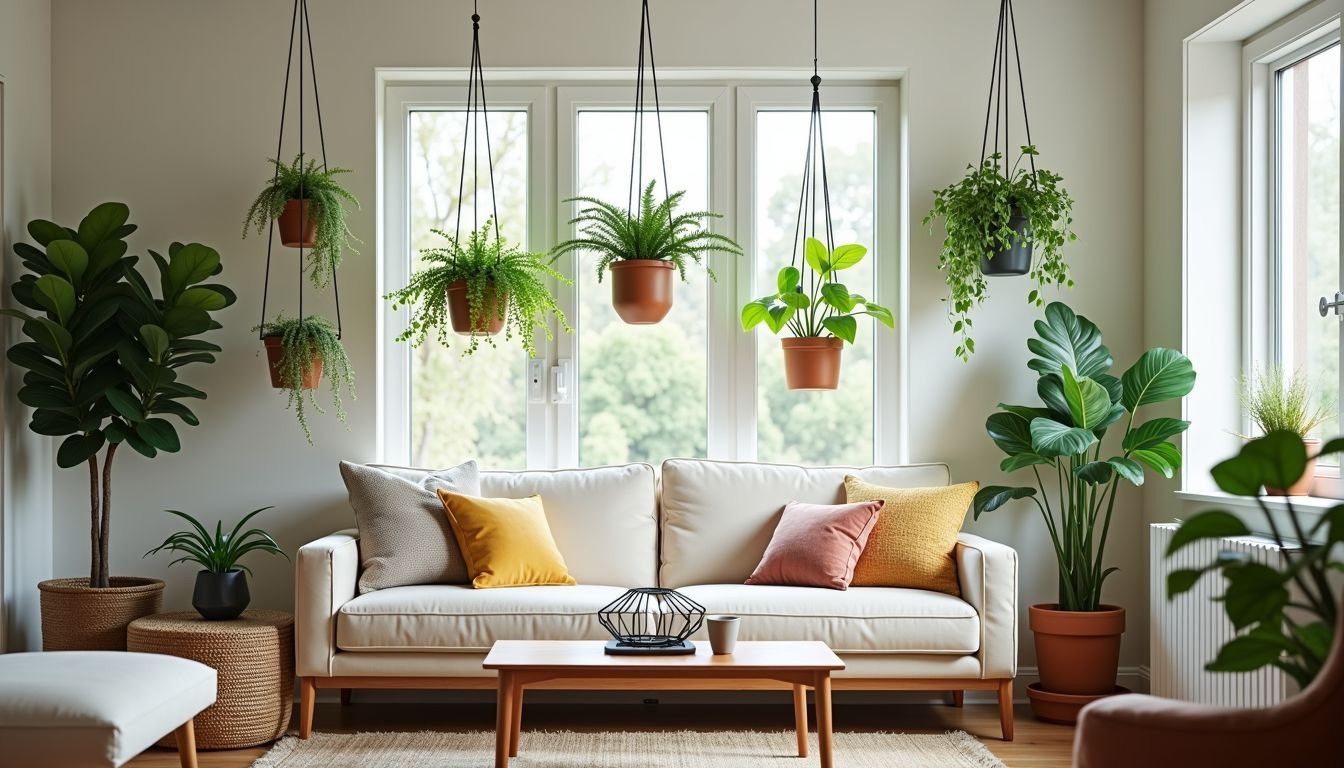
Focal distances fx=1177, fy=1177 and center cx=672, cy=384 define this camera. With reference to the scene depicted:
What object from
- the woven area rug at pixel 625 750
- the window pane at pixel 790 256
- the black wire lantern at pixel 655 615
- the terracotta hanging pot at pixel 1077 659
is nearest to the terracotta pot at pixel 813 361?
the window pane at pixel 790 256

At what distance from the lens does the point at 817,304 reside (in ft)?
14.1

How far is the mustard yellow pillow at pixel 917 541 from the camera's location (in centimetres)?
396

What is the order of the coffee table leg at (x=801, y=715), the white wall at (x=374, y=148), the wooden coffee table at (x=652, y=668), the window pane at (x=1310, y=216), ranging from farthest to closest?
1. the white wall at (x=374, y=148)
2. the window pane at (x=1310, y=216)
3. the coffee table leg at (x=801, y=715)
4. the wooden coffee table at (x=652, y=668)

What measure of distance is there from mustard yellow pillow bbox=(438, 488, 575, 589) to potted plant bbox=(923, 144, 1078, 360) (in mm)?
1674

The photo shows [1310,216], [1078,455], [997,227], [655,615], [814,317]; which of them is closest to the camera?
[655,615]

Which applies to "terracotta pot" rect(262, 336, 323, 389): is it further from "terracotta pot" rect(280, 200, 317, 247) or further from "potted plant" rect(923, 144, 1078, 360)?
"potted plant" rect(923, 144, 1078, 360)

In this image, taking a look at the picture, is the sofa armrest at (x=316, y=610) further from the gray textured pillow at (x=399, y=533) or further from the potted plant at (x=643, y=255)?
the potted plant at (x=643, y=255)

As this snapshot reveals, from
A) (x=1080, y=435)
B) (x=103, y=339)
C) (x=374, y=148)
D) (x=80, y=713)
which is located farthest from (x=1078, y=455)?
(x=103, y=339)

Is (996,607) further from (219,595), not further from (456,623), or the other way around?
(219,595)

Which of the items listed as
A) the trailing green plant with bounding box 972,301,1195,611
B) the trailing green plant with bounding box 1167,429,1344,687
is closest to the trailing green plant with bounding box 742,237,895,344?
the trailing green plant with bounding box 972,301,1195,611

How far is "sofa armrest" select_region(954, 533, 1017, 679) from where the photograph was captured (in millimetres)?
3734

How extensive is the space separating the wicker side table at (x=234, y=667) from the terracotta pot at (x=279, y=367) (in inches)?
33.5

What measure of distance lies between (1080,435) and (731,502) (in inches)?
48.2

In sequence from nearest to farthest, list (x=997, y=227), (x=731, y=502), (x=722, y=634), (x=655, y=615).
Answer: (x=722, y=634), (x=655, y=615), (x=997, y=227), (x=731, y=502)
